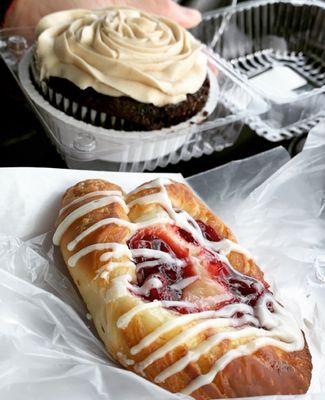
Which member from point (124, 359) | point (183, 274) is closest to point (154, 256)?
point (183, 274)

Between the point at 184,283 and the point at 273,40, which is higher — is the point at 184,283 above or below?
above

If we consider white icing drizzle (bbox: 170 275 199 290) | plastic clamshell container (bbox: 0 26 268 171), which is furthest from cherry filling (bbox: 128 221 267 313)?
plastic clamshell container (bbox: 0 26 268 171)

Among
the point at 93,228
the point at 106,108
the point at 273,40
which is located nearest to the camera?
the point at 93,228

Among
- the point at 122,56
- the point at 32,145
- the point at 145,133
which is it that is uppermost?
the point at 122,56

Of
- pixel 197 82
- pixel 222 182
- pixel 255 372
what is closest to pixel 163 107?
pixel 197 82

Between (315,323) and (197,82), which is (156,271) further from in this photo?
(197,82)

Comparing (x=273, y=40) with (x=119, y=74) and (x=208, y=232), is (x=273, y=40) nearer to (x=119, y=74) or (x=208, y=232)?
(x=119, y=74)

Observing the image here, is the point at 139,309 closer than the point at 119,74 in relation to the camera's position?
Yes
